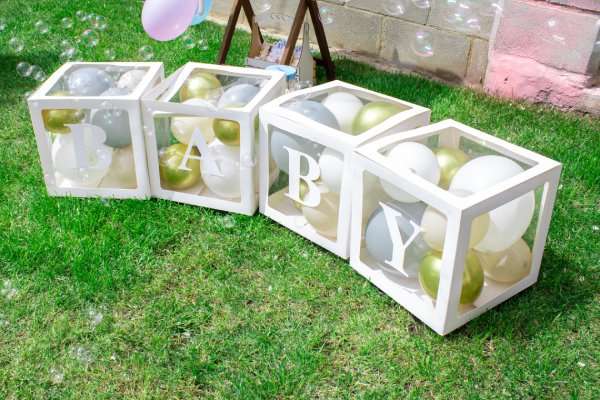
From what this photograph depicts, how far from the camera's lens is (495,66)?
11.1 ft

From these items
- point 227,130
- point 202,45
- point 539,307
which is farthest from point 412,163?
point 202,45

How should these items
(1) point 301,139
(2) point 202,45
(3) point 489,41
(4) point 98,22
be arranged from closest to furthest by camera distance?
(1) point 301,139 < (3) point 489,41 < (2) point 202,45 < (4) point 98,22

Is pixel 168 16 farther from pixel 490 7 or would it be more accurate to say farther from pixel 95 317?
pixel 490 7

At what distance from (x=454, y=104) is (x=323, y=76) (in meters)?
0.77

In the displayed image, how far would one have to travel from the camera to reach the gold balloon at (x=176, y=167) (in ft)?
8.22

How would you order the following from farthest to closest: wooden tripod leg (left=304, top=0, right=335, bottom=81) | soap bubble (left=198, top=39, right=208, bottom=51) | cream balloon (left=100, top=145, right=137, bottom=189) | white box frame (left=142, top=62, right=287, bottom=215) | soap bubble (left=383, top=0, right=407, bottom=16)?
soap bubble (left=198, top=39, right=208, bottom=51)
soap bubble (left=383, top=0, right=407, bottom=16)
wooden tripod leg (left=304, top=0, right=335, bottom=81)
cream balloon (left=100, top=145, right=137, bottom=189)
white box frame (left=142, top=62, right=287, bottom=215)

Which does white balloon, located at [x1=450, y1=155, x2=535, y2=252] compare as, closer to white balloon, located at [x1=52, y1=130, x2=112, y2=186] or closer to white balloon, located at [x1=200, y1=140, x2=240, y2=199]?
white balloon, located at [x1=200, y1=140, x2=240, y2=199]

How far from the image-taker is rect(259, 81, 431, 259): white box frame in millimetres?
2129

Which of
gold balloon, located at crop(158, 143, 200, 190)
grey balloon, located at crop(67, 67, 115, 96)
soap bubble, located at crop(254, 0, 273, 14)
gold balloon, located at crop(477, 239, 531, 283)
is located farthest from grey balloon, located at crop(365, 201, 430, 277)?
soap bubble, located at crop(254, 0, 273, 14)

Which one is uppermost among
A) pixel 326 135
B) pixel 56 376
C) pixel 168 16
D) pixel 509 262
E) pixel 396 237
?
pixel 168 16

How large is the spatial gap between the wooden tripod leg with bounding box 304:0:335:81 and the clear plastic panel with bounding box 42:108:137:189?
130 centimetres

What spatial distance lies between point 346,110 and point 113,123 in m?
0.84

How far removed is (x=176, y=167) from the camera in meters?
2.51

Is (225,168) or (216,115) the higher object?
(216,115)
